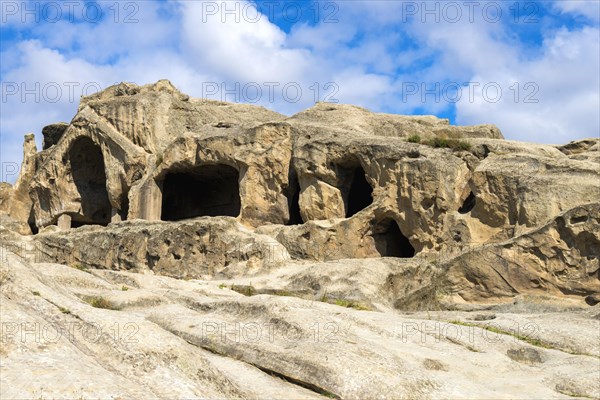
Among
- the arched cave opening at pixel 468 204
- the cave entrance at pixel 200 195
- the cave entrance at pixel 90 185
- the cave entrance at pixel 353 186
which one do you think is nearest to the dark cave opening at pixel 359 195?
the cave entrance at pixel 353 186

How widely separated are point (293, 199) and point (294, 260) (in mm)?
11087

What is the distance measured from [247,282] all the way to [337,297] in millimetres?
4121

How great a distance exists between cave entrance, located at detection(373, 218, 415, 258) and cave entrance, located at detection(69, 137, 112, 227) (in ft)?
62.7

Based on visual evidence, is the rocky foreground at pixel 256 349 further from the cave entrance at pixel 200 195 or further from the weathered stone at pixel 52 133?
the weathered stone at pixel 52 133

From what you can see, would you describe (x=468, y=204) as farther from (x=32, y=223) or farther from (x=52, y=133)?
(x=52, y=133)

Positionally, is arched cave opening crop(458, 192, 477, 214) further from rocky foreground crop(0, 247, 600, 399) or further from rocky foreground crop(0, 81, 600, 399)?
rocky foreground crop(0, 247, 600, 399)

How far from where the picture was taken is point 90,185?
45469 millimetres

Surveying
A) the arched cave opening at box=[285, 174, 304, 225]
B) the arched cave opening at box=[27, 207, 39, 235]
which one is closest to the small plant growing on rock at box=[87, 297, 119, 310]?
the arched cave opening at box=[285, 174, 304, 225]

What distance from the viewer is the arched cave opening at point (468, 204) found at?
30.2m

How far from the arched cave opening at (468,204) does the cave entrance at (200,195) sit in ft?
44.0

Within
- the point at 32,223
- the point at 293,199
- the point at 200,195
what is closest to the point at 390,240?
the point at 293,199

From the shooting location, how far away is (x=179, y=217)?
43094 millimetres

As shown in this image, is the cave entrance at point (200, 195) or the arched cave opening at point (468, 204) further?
the cave entrance at point (200, 195)

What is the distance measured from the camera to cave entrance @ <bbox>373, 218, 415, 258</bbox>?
31.7 metres
